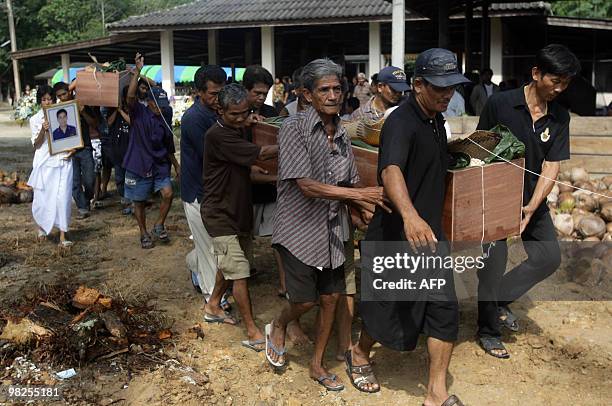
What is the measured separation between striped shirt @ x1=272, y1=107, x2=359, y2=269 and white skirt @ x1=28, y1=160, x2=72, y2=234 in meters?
4.05

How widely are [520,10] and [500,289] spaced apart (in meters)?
10.9

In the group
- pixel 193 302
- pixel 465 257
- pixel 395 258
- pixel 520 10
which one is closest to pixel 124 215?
pixel 193 302

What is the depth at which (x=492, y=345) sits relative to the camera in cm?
416

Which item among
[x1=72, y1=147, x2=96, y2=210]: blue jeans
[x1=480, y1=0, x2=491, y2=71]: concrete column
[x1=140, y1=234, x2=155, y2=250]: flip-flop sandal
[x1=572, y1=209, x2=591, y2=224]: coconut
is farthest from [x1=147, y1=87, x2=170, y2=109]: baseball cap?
[x1=480, y1=0, x2=491, y2=71]: concrete column

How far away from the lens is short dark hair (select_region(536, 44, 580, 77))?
3738mm

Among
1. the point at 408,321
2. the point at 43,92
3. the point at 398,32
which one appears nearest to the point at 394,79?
the point at 408,321

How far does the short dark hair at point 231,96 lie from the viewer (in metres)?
4.07

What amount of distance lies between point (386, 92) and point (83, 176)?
4.83 m

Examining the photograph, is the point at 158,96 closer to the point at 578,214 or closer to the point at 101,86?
the point at 101,86

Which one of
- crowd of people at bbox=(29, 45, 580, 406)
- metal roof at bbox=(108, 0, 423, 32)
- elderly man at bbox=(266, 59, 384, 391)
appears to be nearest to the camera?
crowd of people at bbox=(29, 45, 580, 406)

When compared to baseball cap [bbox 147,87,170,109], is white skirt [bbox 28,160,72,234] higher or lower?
lower

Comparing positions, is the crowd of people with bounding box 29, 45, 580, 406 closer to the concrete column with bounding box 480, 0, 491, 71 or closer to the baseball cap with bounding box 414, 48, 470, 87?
the baseball cap with bounding box 414, 48, 470, 87

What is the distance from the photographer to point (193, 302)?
5141 mm

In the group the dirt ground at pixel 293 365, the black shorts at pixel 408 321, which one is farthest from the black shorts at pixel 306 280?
the dirt ground at pixel 293 365
